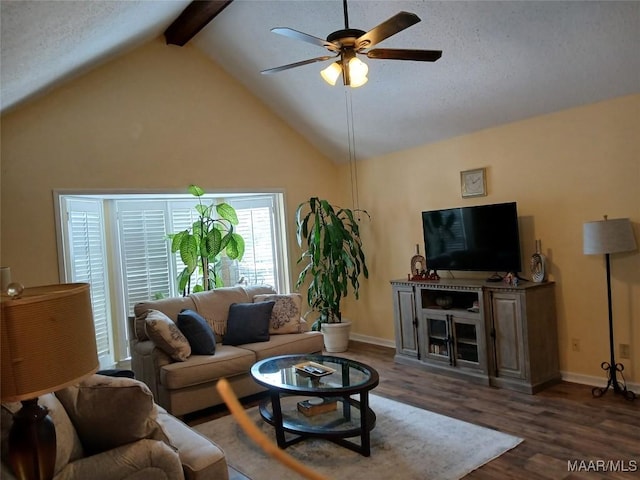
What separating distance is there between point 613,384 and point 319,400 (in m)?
2.38

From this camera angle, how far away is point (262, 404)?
361 centimetres

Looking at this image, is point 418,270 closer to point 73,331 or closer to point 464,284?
point 464,284

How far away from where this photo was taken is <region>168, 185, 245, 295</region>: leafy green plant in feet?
17.6

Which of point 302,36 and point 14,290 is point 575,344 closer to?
point 302,36

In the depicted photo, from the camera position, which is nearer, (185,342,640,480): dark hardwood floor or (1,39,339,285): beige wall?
(185,342,640,480): dark hardwood floor

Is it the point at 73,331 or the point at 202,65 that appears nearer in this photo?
the point at 73,331

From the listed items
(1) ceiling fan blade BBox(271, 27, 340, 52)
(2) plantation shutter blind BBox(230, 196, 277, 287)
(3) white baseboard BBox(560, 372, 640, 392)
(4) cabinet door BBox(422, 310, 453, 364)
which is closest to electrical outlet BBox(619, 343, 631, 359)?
(3) white baseboard BBox(560, 372, 640, 392)

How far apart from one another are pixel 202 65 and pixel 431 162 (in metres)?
2.86

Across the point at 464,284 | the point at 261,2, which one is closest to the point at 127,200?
the point at 261,2

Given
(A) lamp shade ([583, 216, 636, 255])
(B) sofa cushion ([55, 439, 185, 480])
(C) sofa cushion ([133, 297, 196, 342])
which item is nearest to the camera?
(B) sofa cushion ([55, 439, 185, 480])

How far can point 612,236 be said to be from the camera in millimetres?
3582

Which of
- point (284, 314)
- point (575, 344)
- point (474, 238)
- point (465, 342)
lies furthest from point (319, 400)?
point (575, 344)

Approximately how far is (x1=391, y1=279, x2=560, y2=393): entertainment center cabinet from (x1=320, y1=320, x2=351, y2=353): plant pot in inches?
39.6

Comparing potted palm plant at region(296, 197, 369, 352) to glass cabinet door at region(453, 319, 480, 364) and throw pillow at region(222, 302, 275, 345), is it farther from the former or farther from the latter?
glass cabinet door at region(453, 319, 480, 364)
